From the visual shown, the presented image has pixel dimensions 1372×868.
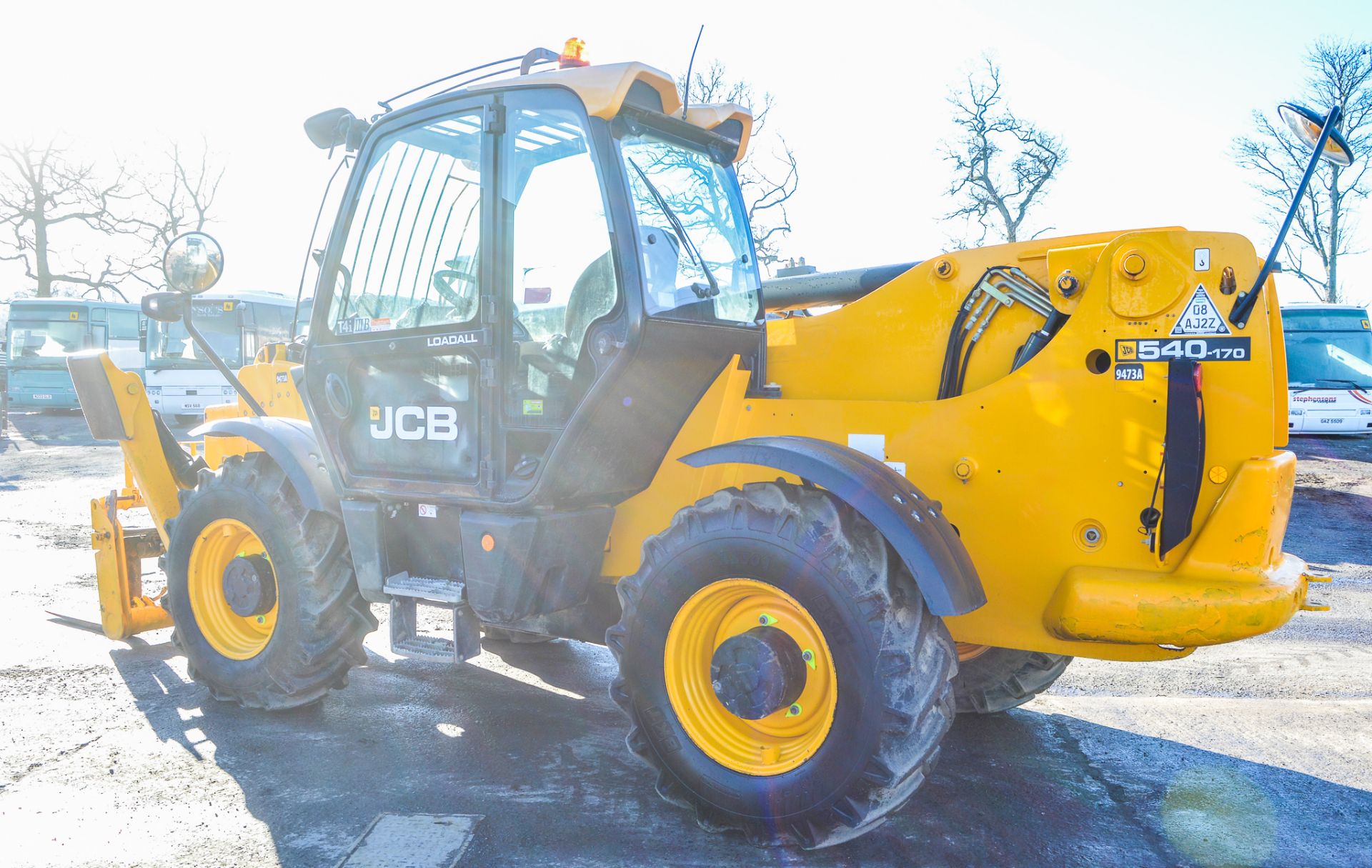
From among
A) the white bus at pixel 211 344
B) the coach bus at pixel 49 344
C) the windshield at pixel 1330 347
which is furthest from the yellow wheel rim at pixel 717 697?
the coach bus at pixel 49 344

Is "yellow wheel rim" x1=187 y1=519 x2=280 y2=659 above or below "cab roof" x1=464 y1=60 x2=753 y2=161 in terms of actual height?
below

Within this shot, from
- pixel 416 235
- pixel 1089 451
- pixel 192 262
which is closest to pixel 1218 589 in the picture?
pixel 1089 451

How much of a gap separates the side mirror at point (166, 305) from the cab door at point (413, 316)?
0.58 metres

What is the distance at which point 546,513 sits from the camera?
382cm

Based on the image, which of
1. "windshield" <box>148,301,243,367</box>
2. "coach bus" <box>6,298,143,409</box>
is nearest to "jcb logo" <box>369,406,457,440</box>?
"windshield" <box>148,301,243,367</box>

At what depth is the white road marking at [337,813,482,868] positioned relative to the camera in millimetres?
3182

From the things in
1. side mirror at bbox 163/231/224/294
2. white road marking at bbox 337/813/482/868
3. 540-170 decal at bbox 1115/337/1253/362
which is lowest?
white road marking at bbox 337/813/482/868

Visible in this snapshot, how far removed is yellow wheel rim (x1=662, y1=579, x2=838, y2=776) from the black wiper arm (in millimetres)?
1221

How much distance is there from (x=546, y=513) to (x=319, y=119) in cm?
210

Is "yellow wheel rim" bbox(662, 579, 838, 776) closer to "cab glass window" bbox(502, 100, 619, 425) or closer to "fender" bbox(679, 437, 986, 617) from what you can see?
"fender" bbox(679, 437, 986, 617)

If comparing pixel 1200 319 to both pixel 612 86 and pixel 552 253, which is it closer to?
pixel 612 86

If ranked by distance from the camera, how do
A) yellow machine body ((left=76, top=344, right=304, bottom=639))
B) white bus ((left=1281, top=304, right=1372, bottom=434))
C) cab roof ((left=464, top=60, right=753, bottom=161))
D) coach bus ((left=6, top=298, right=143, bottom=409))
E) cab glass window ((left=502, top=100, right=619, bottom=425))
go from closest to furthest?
cab roof ((left=464, top=60, right=753, bottom=161)) < cab glass window ((left=502, top=100, right=619, bottom=425)) < yellow machine body ((left=76, top=344, right=304, bottom=639)) < white bus ((left=1281, top=304, right=1372, bottom=434)) < coach bus ((left=6, top=298, right=143, bottom=409))

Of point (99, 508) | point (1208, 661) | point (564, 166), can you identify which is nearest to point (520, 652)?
point (99, 508)

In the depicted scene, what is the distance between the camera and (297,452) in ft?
15.0
